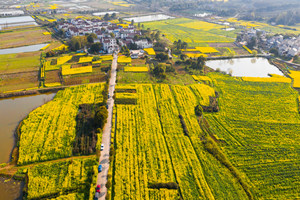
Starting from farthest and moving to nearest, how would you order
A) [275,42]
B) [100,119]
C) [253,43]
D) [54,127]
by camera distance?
[275,42] < [253,43] < [54,127] < [100,119]

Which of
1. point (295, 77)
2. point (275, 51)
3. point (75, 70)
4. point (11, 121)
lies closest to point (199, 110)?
point (75, 70)

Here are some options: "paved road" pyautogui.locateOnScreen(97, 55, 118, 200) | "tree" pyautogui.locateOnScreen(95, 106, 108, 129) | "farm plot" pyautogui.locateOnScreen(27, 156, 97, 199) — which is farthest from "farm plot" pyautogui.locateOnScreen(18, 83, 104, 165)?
"tree" pyautogui.locateOnScreen(95, 106, 108, 129)

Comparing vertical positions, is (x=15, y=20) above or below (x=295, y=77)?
above

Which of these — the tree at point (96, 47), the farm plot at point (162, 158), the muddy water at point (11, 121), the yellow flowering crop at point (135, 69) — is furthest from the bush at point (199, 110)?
the tree at point (96, 47)

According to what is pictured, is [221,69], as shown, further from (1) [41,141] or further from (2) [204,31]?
(1) [41,141]

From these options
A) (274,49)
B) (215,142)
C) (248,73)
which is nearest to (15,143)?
(215,142)

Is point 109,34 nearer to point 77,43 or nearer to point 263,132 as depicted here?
point 77,43
